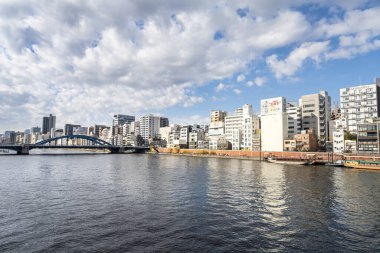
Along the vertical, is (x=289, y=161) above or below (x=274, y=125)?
below

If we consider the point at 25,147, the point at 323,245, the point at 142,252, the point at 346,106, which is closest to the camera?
the point at 142,252

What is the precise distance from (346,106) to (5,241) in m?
128

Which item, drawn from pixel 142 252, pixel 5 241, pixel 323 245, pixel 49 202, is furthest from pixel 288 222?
pixel 49 202

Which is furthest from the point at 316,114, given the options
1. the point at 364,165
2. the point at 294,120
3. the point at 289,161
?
the point at 364,165

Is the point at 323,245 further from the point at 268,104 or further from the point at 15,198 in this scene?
the point at 268,104

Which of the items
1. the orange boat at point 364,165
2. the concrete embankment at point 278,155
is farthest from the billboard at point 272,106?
the orange boat at point 364,165

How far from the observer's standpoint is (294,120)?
128m

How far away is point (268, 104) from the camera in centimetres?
12962

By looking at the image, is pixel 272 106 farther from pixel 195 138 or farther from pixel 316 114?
pixel 195 138

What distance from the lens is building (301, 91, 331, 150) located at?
416 feet

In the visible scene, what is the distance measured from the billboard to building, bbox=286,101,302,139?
7.71 meters

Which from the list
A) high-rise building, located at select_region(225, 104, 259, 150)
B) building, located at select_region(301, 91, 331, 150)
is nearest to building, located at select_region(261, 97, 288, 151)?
high-rise building, located at select_region(225, 104, 259, 150)

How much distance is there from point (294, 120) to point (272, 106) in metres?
12.6

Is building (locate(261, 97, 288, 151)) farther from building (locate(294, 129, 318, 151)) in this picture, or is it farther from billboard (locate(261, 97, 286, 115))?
building (locate(294, 129, 318, 151))
